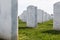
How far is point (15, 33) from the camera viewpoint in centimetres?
400

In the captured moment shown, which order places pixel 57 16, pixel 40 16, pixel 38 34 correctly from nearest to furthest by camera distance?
1. pixel 38 34
2. pixel 57 16
3. pixel 40 16

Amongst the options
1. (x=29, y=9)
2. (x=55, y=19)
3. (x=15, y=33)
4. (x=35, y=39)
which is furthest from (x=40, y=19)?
(x=15, y=33)

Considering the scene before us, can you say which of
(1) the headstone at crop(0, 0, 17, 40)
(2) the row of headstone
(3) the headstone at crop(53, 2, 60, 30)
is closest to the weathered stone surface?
(2) the row of headstone

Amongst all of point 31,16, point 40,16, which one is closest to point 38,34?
point 31,16

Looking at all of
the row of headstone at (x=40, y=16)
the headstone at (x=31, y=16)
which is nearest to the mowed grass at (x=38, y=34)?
the headstone at (x=31, y=16)

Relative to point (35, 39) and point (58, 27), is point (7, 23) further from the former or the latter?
point (58, 27)

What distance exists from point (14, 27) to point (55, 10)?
799 cm

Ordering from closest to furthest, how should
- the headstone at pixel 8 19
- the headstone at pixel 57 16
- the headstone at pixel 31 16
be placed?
the headstone at pixel 8 19 < the headstone at pixel 57 16 < the headstone at pixel 31 16

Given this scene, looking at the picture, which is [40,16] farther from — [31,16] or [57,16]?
[57,16]

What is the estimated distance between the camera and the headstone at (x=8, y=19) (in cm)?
389

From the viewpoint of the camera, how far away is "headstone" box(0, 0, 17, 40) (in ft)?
12.8

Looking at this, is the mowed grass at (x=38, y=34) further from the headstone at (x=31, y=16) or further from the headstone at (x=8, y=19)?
the headstone at (x=8, y=19)

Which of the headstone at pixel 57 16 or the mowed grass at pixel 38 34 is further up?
the headstone at pixel 57 16

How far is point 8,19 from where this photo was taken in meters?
3.96
